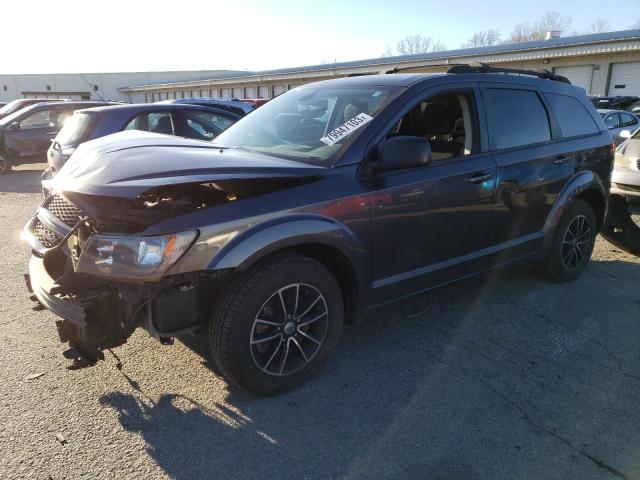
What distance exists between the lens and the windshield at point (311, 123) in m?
3.35

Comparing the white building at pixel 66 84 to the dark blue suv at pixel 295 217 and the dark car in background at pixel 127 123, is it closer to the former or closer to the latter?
the dark car in background at pixel 127 123

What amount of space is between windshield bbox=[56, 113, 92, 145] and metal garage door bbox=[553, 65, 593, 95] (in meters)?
22.6

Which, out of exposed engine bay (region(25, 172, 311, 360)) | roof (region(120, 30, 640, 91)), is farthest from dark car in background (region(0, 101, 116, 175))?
roof (region(120, 30, 640, 91))

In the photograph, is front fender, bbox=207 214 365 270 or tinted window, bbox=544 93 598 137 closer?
front fender, bbox=207 214 365 270

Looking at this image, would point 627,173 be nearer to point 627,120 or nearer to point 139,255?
point 139,255

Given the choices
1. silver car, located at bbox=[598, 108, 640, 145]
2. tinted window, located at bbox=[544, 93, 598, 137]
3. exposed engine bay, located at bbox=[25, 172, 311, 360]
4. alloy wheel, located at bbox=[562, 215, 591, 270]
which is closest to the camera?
exposed engine bay, located at bbox=[25, 172, 311, 360]

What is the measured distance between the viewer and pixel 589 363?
137 inches

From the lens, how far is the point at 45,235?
317 centimetres

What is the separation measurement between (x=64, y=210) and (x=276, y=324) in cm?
145

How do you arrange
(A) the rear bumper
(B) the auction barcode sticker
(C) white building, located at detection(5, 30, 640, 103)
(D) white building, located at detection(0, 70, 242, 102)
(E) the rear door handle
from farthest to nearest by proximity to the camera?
(D) white building, located at detection(0, 70, 242, 102) → (C) white building, located at detection(5, 30, 640, 103) → (A) the rear bumper → (E) the rear door handle → (B) the auction barcode sticker

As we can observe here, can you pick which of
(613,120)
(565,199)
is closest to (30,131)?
(565,199)

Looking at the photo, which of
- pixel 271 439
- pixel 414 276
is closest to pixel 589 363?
pixel 414 276

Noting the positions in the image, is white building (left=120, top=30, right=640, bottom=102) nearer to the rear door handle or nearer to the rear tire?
the rear tire

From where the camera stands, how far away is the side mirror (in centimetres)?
311
